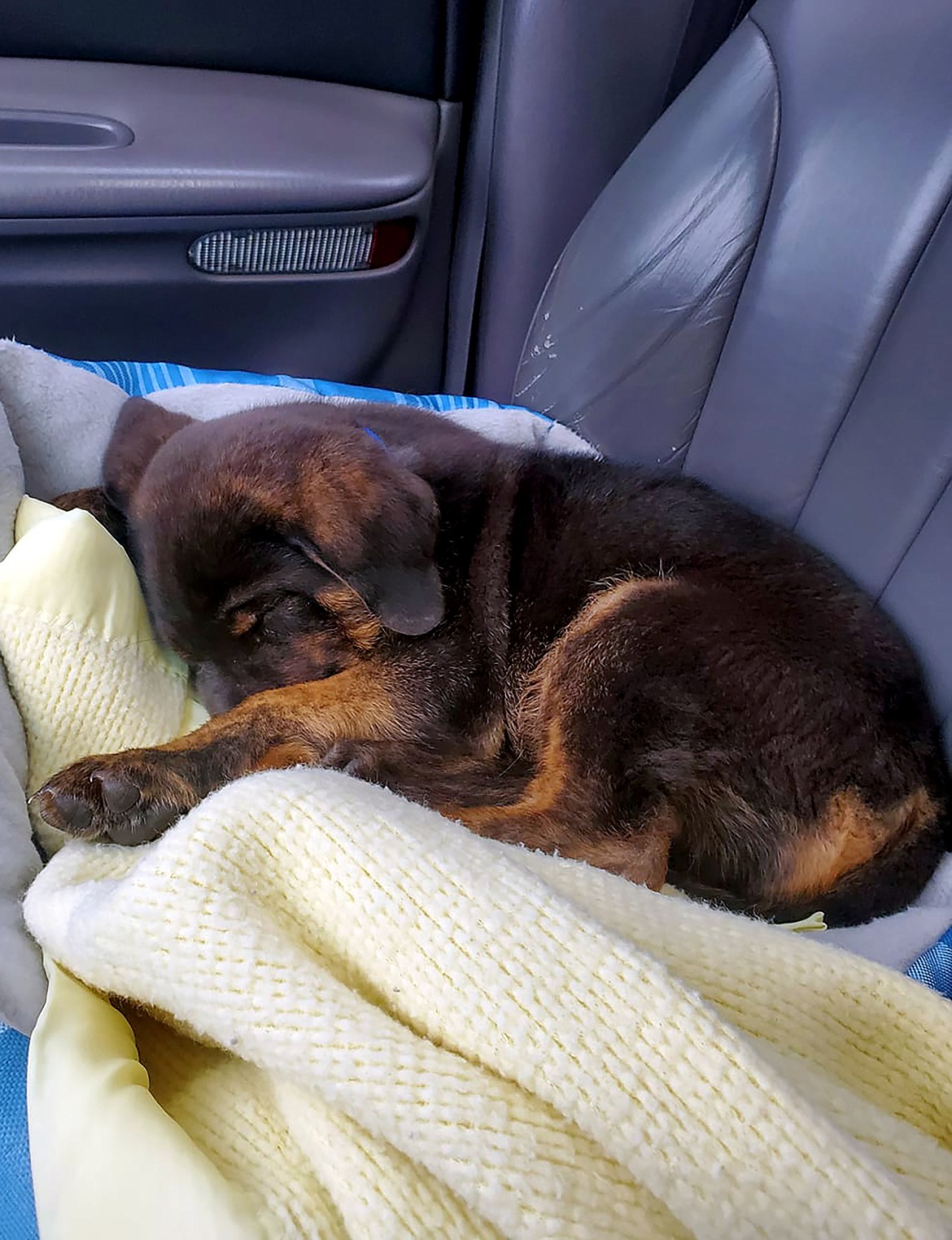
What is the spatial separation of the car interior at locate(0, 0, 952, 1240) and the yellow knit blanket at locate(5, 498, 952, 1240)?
478mm

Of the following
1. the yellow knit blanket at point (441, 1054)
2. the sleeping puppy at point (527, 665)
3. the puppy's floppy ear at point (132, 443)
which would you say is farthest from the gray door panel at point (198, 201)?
the yellow knit blanket at point (441, 1054)

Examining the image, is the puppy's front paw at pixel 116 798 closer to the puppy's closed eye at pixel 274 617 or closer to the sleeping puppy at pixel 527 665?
the sleeping puppy at pixel 527 665

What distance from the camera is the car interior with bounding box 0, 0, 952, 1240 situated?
178cm

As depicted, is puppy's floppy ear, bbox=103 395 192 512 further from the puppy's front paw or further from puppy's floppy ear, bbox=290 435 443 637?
the puppy's front paw

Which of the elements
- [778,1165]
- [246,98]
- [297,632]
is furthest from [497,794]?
[246,98]

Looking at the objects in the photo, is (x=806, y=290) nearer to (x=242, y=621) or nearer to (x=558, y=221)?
(x=558, y=221)

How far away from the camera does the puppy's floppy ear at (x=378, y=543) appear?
159 cm

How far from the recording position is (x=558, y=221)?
8.73 feet

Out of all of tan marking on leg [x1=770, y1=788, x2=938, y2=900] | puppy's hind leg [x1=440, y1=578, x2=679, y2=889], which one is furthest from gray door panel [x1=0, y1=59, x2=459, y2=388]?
tan marking on leg [x1=770, y1=788, x2=938, y2=900]

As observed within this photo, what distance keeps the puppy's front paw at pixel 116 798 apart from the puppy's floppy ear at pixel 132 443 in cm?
65

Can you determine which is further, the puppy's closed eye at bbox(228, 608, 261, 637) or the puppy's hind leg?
the puppy's closed eye at bbox(228, 608, 261, 637)

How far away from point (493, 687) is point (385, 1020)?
3.05ft

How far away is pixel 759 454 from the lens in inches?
81.8

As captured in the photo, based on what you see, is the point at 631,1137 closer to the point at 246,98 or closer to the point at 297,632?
the point at 297,632
